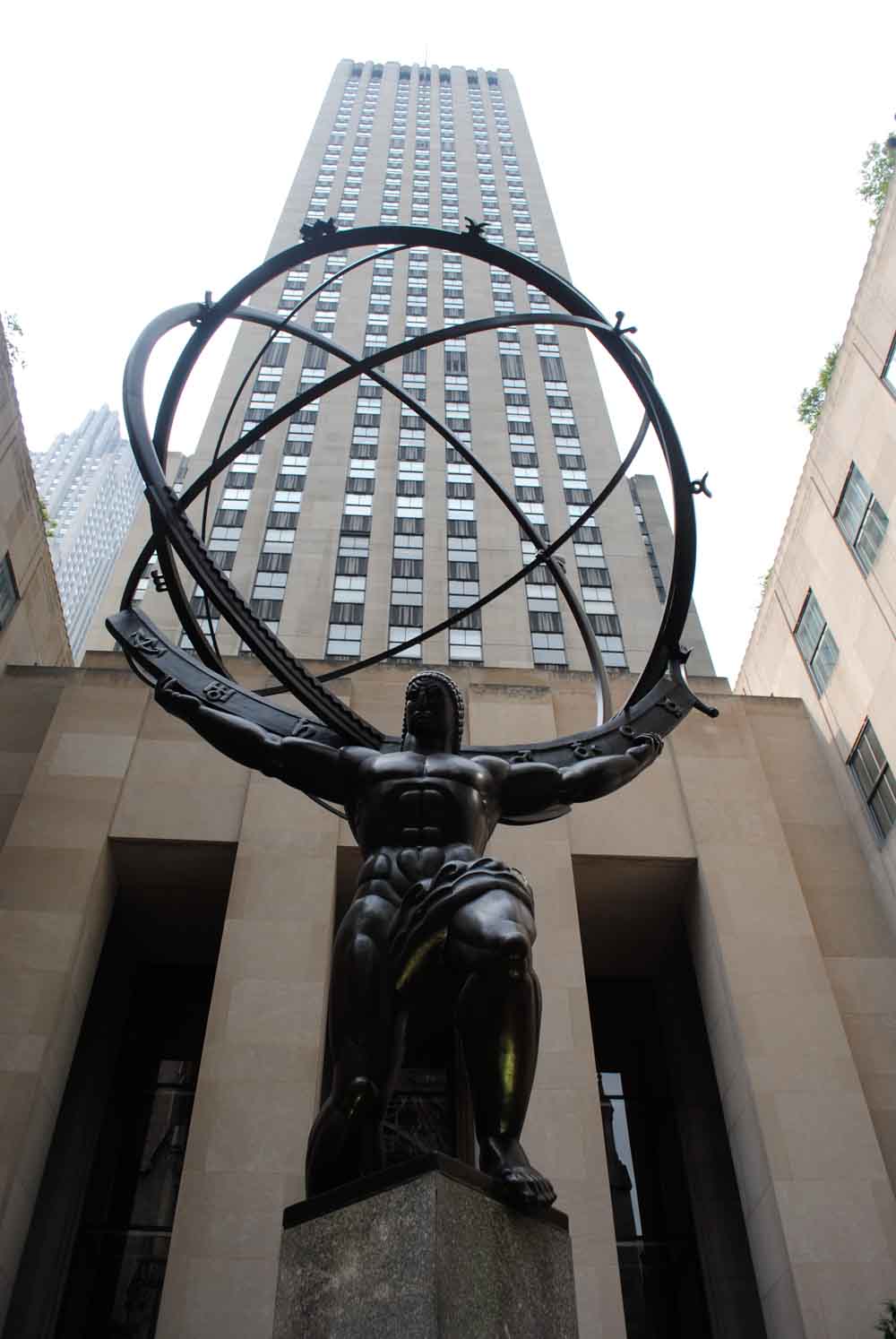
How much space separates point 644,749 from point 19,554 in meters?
14.6

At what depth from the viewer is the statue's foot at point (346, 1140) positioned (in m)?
4.37

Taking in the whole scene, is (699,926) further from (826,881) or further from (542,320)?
(542,320)

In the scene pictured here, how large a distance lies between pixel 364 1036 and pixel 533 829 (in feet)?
33.8

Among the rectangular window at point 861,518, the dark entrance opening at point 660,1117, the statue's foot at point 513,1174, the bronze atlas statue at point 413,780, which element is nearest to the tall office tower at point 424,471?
the rectangular window at point 861,518

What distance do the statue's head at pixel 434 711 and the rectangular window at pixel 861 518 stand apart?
11604 mm

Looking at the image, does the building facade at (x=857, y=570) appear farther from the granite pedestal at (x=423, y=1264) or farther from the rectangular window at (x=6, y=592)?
the rectangular window at (x=6, y=592)

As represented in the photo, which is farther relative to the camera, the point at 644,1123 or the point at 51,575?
the point at 51,575

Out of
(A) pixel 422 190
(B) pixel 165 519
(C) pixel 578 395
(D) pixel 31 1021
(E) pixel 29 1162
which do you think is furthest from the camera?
(A) pixel 422 190

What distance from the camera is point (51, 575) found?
18938 mm

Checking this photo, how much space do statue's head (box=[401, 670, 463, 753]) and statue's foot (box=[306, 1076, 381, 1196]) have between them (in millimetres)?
2130

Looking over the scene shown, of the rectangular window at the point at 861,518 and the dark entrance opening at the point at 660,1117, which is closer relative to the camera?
the dark entrance opening at the point at 660,1117

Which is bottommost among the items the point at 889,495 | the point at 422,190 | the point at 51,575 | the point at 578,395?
the point at 889,495

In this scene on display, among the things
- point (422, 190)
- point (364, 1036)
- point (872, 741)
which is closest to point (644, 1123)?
point (872, 741)

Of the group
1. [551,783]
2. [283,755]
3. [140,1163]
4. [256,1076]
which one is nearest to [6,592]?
[140,1163]
